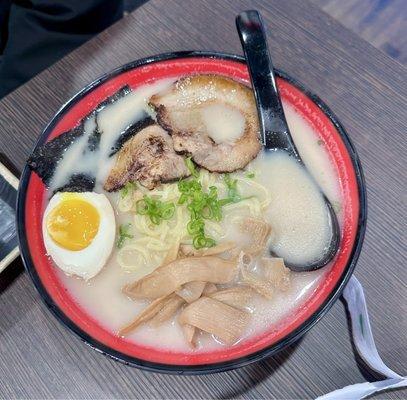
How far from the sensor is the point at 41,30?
Answer: 7.75 ft

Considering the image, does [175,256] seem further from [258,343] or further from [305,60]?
[305,60]

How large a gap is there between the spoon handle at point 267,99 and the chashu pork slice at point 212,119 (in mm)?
47

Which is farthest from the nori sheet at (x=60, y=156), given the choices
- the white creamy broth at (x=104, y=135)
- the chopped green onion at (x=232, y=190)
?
the chopped green onion at (x=232, y=190)

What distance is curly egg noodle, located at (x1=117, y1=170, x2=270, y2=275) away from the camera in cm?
153

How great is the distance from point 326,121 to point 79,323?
92cm

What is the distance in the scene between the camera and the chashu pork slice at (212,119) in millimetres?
1583

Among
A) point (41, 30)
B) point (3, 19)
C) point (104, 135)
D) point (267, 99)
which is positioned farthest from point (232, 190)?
point (3, 19)

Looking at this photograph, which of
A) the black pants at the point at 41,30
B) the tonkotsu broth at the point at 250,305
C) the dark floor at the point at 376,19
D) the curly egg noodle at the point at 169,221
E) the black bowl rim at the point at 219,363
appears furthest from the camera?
the dark floor at the point at 376,19

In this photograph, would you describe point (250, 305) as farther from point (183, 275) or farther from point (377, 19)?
point (377, 19)

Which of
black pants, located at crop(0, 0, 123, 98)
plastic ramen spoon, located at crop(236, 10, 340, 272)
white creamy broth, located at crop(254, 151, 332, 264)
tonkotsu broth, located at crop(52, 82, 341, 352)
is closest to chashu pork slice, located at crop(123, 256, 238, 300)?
tonkotsu broth, located at crop(52, 82, 341, 352)

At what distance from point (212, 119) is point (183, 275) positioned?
556mm

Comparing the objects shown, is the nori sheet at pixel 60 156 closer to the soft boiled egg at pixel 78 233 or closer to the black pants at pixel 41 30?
the soft boiled egg at pixel 78 233

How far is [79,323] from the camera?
4.58 ft

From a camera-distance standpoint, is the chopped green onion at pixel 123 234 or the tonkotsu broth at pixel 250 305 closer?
the tonkotsu broth at pixel 250 305
